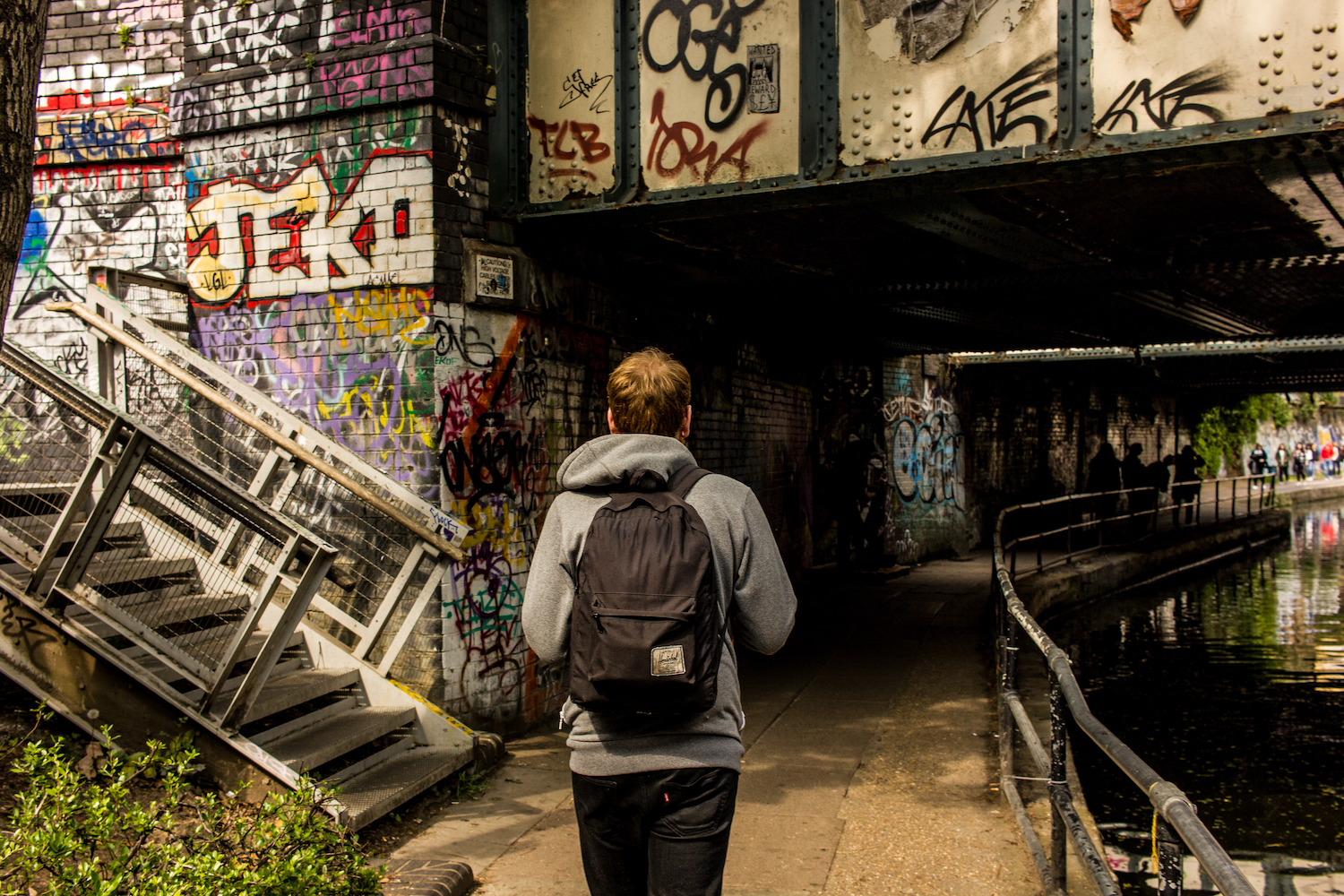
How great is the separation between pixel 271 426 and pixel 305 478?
3.17 feet

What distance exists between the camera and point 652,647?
6.57 feet

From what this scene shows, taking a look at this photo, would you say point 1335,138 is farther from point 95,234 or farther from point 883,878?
point 95,234

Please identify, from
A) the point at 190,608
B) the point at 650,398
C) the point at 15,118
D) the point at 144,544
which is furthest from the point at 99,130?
the point at 650,398

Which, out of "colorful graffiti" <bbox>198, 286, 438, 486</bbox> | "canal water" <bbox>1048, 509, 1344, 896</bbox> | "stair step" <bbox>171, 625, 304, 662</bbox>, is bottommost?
"canal water" <bbox>1048, 509, 1344, 896</bbox>

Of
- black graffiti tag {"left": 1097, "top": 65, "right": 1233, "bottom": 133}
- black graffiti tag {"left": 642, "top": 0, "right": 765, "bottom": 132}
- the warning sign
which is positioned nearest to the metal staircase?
the warning sign

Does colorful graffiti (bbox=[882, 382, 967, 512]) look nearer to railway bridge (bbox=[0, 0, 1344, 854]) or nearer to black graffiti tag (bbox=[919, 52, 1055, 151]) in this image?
railway bridge (bbox=[0, 0, 1344, 854])

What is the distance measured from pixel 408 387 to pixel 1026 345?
1006cm

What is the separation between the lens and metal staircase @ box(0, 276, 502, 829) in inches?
168

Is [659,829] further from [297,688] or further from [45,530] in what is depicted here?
[45,530]

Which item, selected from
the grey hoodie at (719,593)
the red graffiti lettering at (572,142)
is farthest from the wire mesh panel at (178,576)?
the red graffiti lettering at (572,142)

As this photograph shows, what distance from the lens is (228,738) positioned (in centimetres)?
423

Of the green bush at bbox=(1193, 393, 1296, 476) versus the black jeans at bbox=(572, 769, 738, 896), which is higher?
the green bush at bbox=(1193, 393, 1296, 476)

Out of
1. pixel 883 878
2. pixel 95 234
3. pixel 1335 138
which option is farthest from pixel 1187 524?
pixel 95 234

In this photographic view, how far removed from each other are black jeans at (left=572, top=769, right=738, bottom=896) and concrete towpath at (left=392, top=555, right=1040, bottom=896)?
1890 mm
